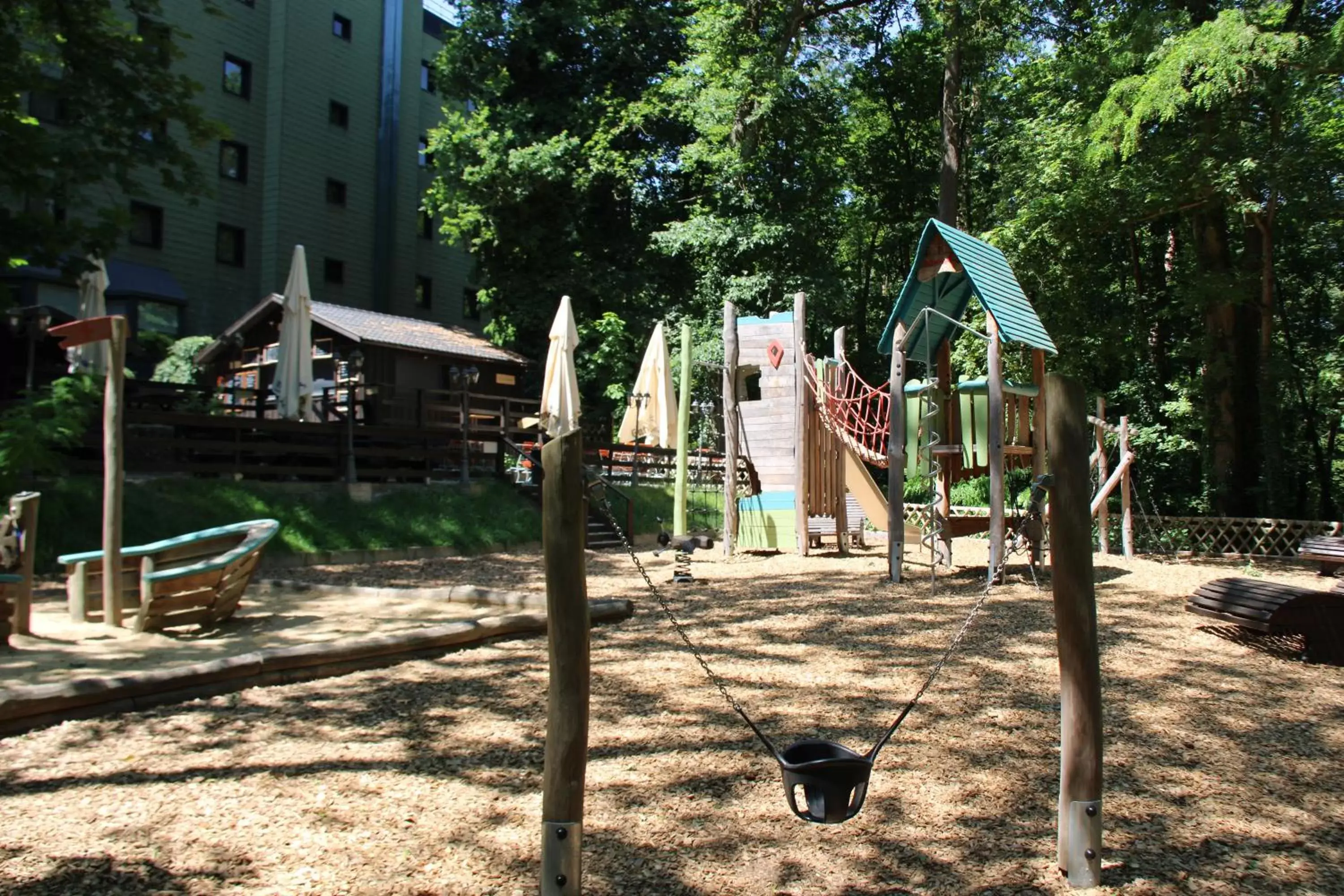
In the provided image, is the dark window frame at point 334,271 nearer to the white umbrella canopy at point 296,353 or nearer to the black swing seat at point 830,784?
the white umbrella canopy at point 296,353

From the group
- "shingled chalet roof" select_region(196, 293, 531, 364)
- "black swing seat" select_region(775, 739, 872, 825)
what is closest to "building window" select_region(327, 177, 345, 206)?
"shingled chalet roof" select_region(196, 293, 531, 364)

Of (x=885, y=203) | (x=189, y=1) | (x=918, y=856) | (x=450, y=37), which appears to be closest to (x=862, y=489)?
(x=918, y=856)

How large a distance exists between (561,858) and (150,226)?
27.0m

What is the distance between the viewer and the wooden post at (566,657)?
301cm

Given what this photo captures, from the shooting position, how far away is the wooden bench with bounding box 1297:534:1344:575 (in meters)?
11.0

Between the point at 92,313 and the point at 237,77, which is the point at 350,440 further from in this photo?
the point at 237,77

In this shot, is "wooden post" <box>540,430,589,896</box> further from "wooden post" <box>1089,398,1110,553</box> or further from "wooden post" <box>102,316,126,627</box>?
"wooden post" <box>1089,398,1110,553</box>

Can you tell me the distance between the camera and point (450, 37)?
25062 millimetres

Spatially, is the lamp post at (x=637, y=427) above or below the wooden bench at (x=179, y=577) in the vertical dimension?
above

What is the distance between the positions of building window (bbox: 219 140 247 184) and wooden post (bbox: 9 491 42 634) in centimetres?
2311

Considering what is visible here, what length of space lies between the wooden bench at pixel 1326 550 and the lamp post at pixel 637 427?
342 inches

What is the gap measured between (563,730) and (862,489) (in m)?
10.9

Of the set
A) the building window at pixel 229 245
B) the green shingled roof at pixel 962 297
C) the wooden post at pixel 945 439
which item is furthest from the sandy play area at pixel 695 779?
the building window at pixel 229 245

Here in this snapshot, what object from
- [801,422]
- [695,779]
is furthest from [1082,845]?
[801,422]
